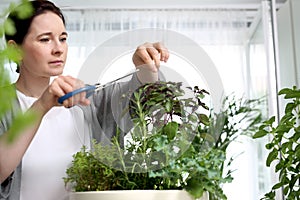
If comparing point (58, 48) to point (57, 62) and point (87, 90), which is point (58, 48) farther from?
point (87, 90)

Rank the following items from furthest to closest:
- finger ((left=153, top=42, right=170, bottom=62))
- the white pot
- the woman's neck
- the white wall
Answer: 1. the white wall
2. the woman's neck
3. finger ((left=153, top=42, right=170, bottom=62))
4. the white pot

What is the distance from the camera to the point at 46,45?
0.70 metres

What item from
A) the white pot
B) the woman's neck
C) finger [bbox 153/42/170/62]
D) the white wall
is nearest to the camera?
the white pot

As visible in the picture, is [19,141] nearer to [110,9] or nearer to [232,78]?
[110,9]

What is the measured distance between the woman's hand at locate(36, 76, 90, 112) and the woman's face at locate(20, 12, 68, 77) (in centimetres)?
14

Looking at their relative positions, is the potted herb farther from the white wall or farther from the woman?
the white wall

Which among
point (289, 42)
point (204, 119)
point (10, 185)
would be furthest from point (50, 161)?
point (289, 42)

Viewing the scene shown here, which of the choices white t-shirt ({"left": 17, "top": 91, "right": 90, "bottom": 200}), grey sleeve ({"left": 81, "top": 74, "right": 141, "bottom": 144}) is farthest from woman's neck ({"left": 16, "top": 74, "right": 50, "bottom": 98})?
grey sleeve ({"left": 81, "top": 74, "right": 141, "bottom": 144})

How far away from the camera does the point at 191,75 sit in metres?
0.58

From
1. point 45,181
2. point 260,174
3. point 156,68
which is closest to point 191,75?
point 156,68

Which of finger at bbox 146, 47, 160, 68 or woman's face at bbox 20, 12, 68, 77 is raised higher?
woman's face at bbox 20, 12, 68, 77

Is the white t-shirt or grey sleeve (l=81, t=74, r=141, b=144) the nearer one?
grey sleeve (l=81, t=74, r=141, b=144)

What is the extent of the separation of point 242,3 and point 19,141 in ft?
8.22

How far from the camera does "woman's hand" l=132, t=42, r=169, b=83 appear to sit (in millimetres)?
547
